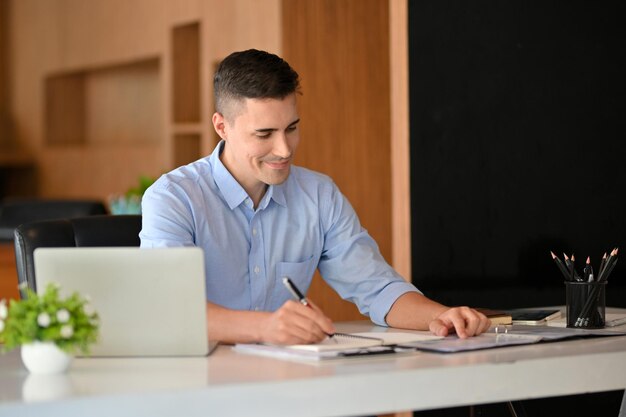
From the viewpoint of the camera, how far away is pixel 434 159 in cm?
317

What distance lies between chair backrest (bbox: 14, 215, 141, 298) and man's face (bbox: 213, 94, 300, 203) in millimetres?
355

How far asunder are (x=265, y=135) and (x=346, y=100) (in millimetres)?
2263

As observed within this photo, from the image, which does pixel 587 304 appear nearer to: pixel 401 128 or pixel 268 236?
pixel 268 236

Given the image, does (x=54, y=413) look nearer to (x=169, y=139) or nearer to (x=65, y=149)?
(x=169, y=139)

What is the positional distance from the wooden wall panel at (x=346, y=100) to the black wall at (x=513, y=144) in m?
1.41

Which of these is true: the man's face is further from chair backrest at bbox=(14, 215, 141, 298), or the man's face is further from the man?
chair backrest at bbox=(14, 215, 141, 298)

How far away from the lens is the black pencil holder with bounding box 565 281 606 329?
2354 mm

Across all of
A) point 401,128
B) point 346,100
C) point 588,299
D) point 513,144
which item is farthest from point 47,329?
point 346,100

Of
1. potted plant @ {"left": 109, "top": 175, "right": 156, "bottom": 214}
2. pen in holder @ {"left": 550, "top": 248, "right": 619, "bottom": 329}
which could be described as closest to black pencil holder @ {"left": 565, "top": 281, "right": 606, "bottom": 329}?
pen in holder @ {"left": 550, "top": 248, "right": 619, "bottom": 329}

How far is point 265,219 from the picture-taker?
Result: 8.52ft

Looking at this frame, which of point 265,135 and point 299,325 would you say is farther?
point 265,135

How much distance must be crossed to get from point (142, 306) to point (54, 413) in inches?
15.7

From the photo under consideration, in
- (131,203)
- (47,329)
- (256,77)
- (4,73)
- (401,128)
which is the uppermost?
(4,73)

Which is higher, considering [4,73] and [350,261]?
[4,73]
